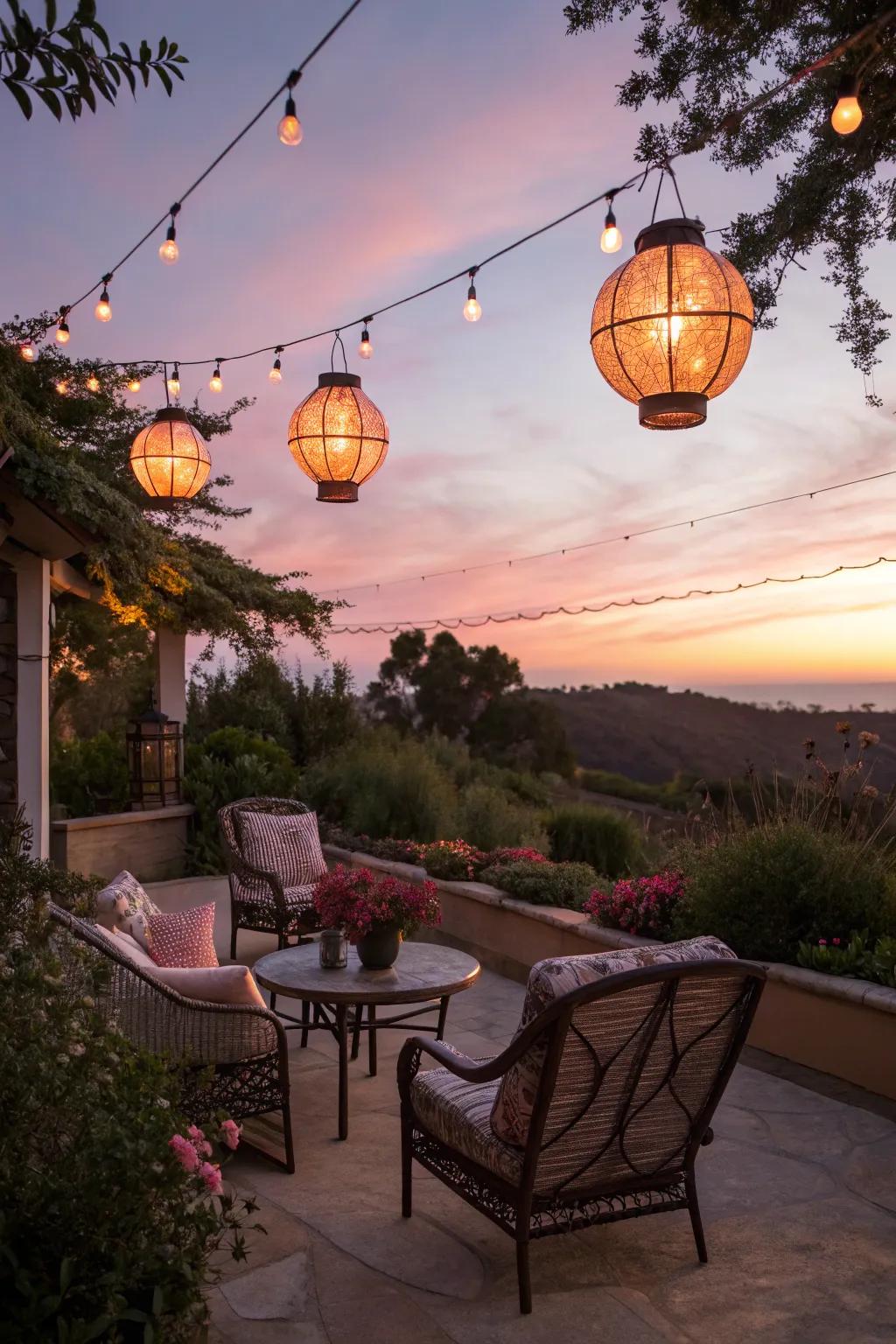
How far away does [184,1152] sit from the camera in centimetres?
176

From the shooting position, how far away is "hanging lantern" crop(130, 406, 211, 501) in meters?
5.50

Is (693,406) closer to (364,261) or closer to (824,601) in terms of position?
(364,261)

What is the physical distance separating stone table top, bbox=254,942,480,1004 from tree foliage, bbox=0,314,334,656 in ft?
8.88

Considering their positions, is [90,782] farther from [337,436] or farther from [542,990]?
[542,990]

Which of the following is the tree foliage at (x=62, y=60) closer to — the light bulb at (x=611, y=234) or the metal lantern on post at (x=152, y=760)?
the light bulb at (x=611, y=234)

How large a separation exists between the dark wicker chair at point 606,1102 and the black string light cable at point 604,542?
549 centimetres

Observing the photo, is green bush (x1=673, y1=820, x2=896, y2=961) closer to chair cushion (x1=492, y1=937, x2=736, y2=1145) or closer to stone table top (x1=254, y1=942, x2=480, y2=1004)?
stone table top (x1=254, y1=942, x2=480, y2=1004)

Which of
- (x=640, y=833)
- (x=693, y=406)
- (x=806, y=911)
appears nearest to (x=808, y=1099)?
(x=806, y=911)

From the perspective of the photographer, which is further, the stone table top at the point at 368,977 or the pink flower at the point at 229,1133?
the stone table top at the point at 368,977

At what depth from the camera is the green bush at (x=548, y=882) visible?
6.06 m

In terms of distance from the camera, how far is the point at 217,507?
11.0 m

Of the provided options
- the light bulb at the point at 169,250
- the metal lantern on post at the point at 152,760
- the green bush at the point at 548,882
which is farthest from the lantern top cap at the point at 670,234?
the metal lantern on post at the point at 152,760

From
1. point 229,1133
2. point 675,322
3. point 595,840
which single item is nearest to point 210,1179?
point 229,1133

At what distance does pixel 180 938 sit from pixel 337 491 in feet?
6.58
